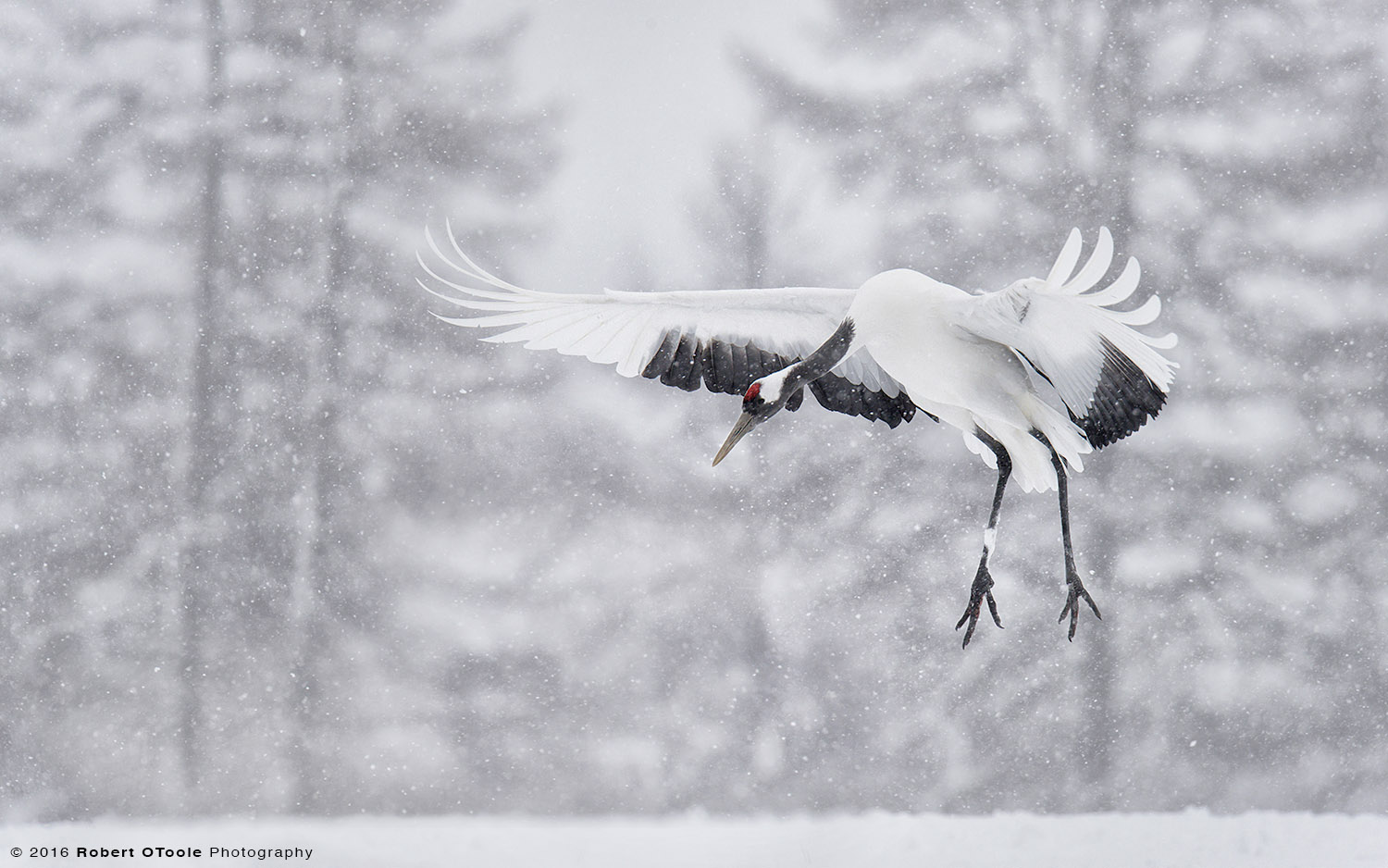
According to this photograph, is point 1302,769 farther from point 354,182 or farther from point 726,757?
point 354,182

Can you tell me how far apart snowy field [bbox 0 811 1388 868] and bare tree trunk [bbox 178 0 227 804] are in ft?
1.53

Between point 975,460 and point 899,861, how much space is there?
1142mm

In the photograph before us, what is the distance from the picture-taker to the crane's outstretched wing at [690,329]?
160 cm

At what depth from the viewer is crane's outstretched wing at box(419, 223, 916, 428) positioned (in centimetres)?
160

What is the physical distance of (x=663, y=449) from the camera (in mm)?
3639

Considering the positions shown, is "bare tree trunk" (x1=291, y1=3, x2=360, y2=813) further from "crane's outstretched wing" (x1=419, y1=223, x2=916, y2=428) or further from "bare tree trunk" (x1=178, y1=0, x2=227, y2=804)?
"crane's outstretched wing" (x1=419, y1=223, x2=916, y2=428)

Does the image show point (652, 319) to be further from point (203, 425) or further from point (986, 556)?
point (203, 425)

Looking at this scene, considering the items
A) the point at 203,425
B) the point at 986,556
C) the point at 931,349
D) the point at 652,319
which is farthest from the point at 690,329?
the point at 203,425

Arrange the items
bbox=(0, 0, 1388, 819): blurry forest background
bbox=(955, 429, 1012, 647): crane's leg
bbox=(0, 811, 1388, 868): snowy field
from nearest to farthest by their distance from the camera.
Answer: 1. bbox=(955, 429, 1012, 647): crane's leg
2. bbox=(0, 811, 1388, 868): snowy field
3. bbox=(0, 0, 1388, 819): blurry forest background

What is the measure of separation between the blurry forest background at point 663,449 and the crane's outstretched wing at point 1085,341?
1.91 metres

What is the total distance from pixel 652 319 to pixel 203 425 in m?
2.22

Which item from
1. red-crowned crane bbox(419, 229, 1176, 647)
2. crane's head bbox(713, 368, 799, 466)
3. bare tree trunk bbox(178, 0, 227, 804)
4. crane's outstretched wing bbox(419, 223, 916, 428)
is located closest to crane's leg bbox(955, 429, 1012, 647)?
red-crowned crane bbox(419, 229, 1176, 647)

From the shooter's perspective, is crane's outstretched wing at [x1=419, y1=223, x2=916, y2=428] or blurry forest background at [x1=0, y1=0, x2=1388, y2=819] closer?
crane's outstretched wing at [x1=419, y1=223, x2=916, y2=428]

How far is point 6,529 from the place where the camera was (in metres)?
3.34
